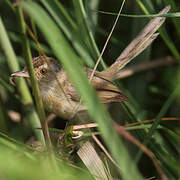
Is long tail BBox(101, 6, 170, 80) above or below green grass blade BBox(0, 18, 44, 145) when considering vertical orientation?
above

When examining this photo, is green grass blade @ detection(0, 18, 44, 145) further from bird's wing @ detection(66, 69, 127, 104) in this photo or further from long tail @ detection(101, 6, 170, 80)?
long tail @ detection(101, 6, 170, 80)

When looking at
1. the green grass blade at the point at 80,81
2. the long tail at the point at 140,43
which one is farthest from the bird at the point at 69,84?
the green grass blade at the point at 80,81

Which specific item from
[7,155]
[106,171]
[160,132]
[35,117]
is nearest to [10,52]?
[35,117]

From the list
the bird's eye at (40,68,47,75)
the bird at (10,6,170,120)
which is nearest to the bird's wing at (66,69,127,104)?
the bird at (10,6,170,120)

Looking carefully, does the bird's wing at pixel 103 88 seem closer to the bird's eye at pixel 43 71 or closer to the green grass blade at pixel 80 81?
the bird's eye at pixel 43 71

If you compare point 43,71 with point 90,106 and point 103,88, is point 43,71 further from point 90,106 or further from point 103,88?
point 90,106

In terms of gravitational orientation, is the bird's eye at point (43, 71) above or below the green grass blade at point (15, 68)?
above

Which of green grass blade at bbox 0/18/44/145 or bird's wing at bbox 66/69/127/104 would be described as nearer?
green grass blade at bbox 0/18/44/145

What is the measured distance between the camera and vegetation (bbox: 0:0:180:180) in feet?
3.18

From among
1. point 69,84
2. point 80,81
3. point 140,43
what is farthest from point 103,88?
point 80,81

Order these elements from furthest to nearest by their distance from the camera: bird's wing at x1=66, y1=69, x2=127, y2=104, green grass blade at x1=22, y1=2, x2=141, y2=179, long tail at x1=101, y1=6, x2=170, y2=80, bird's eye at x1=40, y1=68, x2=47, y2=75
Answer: bird's wing at x1=66, y1=69, x2=127, y2=104 < bird's eye at x1=40, y1=68, x2=47, y2=75 < long tail at x1=101, y1=6, x2=170, y2=80 < green grass blade at x1=22, y1=2, x2=141, y2=179

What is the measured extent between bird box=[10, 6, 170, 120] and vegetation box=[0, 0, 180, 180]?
0.29 feet

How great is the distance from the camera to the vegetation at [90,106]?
969 mm

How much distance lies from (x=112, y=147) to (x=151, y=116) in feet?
5.83
